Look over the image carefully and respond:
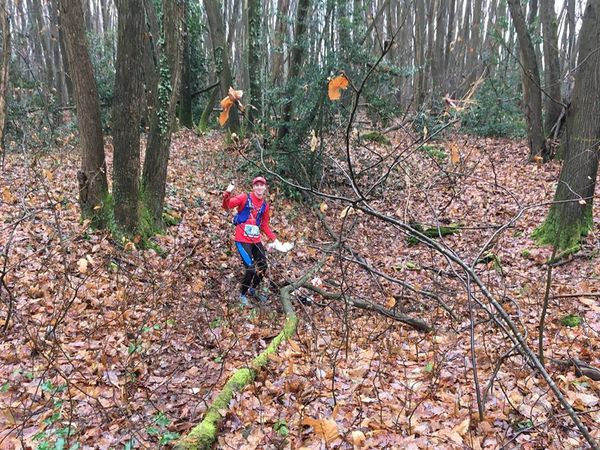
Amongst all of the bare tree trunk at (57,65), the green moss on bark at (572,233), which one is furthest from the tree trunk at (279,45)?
the bare tree trunk at (57,65)

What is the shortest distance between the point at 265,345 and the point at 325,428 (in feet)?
7.05

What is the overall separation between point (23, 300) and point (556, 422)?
5.50 m

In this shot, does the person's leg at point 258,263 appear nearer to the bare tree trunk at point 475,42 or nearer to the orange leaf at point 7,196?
the orange leaf at point 7,196

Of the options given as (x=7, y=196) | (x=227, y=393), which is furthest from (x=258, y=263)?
(x=7, y=196)

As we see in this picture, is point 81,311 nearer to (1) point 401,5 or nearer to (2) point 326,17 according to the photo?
(2) point 326,17

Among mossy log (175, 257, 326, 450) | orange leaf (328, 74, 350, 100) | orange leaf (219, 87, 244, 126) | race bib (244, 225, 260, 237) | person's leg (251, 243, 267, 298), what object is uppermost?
orange leaf (328, 74, 350, 100)

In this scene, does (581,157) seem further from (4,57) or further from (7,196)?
(4,57)

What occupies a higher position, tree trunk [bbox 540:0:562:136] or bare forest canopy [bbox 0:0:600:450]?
tree trunk [bbox 540:0:562:136]

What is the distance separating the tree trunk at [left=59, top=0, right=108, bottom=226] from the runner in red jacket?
2.15 metres

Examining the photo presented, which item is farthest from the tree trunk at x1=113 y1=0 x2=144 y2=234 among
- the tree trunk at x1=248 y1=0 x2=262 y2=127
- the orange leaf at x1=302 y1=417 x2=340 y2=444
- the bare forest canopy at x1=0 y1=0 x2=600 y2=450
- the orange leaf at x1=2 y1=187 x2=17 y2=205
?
the tree trunk at x1=248 y1=0 x2=262 y2=127

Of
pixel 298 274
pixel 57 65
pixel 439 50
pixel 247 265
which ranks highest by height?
pixel 439 50

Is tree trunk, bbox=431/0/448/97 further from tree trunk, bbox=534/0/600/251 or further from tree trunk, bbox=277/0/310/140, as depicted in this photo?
tree trunk, bbox=534/0/600/251

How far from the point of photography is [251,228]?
6.54m

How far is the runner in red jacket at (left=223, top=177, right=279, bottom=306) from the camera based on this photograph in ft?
20.9
